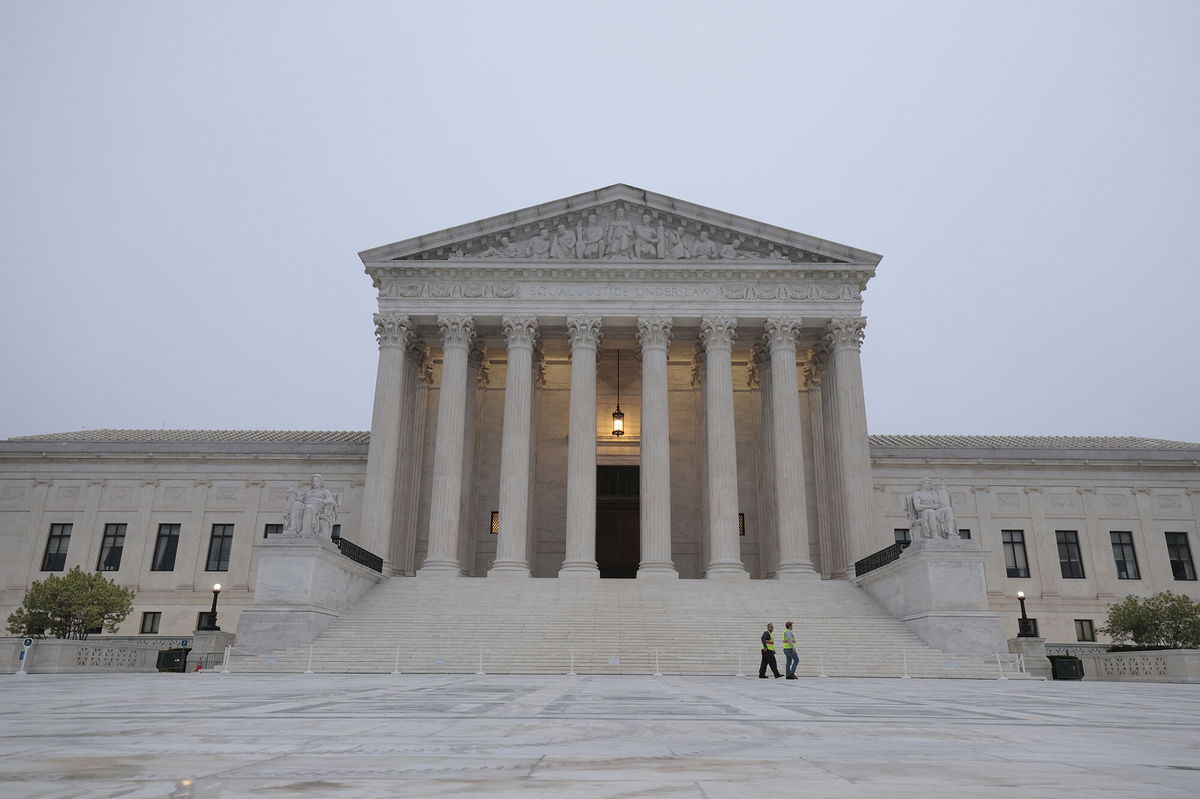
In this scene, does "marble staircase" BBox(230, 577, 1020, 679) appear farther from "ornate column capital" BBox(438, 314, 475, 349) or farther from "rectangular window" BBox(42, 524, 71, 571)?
"rectangular window" BBox(42, 524, 71, 571)

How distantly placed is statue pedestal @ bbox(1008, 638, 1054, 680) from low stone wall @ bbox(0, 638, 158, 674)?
1131 inches

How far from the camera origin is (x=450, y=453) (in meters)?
37.3

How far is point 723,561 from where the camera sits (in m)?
35.4

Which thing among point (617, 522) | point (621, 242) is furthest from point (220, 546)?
point (621, 242)

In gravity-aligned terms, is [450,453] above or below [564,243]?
below

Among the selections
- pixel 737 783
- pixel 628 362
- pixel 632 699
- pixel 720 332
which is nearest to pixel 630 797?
pixel 737 783

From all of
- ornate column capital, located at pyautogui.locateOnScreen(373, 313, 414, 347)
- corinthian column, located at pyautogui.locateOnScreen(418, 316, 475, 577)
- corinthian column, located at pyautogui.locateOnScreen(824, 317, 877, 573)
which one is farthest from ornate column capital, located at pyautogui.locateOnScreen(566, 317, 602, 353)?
corinthian column, located at pyautogui.locateOnScreen(824, 317, 877, 573)

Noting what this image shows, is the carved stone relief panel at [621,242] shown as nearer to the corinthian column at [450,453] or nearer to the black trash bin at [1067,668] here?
the corinthian column at [450,453]

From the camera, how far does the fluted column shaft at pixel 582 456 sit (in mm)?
35656

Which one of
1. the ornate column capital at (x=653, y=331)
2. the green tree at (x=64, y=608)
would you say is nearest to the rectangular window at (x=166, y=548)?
the green tree at (x=64, y=608)

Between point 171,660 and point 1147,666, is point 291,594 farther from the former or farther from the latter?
point 1147,666

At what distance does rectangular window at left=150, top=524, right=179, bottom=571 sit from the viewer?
140ft

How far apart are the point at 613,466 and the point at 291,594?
21982 millimetres

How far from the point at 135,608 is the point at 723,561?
29831 millimetres
